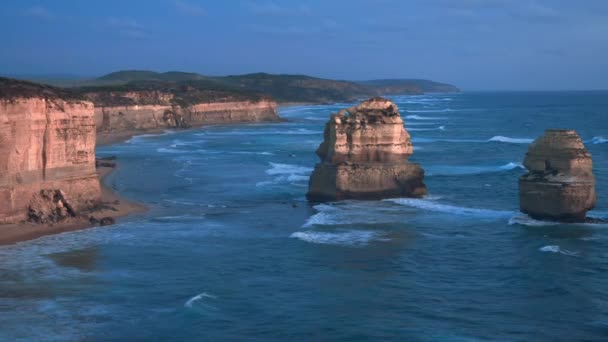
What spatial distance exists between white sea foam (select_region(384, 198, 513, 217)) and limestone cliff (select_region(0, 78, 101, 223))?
12.7 meters

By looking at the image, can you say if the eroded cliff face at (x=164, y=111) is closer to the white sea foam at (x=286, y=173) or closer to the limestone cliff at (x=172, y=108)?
the limestone cliff at (x=172, y=108)

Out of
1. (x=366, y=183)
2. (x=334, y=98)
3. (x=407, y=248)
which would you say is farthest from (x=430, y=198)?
(x=334, y=98)

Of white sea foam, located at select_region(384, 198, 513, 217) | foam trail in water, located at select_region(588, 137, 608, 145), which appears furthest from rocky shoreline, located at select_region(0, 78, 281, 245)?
foam trail in water, located at select_region(588, 137, 608, 145)

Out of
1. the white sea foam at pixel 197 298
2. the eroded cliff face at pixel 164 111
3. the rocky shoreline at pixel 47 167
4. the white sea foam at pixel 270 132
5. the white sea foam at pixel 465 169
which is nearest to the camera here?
the white sea foam at pixel 197 298

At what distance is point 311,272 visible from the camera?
22.5m

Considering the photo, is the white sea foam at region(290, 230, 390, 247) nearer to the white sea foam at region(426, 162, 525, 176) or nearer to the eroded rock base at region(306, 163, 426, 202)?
the eroded rock base at region(306, 163, 426, 202)

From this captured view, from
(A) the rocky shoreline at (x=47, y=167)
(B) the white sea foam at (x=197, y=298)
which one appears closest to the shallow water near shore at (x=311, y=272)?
(B) the white sea foam at (x=197, y=298)

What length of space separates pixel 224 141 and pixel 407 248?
5066 cm

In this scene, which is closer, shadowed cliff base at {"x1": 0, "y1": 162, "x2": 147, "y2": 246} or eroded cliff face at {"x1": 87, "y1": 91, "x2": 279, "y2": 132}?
shadowed cliff base at {"x1": 0, "y1": 162, "x2": 147, "y2": 246}

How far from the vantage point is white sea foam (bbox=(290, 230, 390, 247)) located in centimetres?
2630

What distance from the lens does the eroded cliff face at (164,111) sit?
8438 cm

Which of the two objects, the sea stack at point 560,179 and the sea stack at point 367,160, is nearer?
the sea stack at point 560,179

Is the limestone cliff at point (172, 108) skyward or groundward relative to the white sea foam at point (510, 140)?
skyward

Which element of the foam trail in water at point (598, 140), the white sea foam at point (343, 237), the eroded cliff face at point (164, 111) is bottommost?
the white sea foam at point (343, 237)
